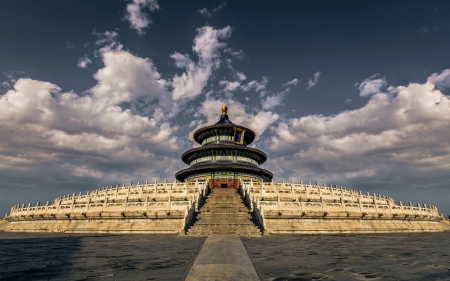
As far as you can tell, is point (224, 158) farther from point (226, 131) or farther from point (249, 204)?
point (249, 204)

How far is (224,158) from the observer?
4669 centimetres

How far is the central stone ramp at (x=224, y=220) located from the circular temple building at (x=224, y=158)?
714 inches

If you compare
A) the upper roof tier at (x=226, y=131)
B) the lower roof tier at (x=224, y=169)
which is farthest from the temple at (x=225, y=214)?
the upper roof tier at (x=226, y=131)

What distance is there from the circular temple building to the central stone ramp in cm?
1813

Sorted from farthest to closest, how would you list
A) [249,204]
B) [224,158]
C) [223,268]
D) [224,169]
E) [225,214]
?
[224,158] → [224,169] → [249,204] → [225,214] → [223,268]

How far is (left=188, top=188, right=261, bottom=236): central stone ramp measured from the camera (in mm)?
17250

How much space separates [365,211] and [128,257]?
20862mm

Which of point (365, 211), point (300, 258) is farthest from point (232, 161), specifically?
point (300, 258)

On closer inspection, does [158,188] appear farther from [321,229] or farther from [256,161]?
[256,161]

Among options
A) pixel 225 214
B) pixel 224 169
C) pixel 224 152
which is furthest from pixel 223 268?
pixel 224 152

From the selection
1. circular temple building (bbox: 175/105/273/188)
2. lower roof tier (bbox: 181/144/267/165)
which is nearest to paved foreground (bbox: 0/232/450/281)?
circular temple building (bbox: 175/105/273/188)

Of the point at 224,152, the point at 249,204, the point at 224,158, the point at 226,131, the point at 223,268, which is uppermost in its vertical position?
the point at 226,131

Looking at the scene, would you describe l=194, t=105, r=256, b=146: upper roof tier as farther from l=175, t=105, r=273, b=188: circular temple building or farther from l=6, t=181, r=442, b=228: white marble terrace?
l=6, t=181, r=442, b=228: white marble terrace

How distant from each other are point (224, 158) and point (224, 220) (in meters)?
28.0
